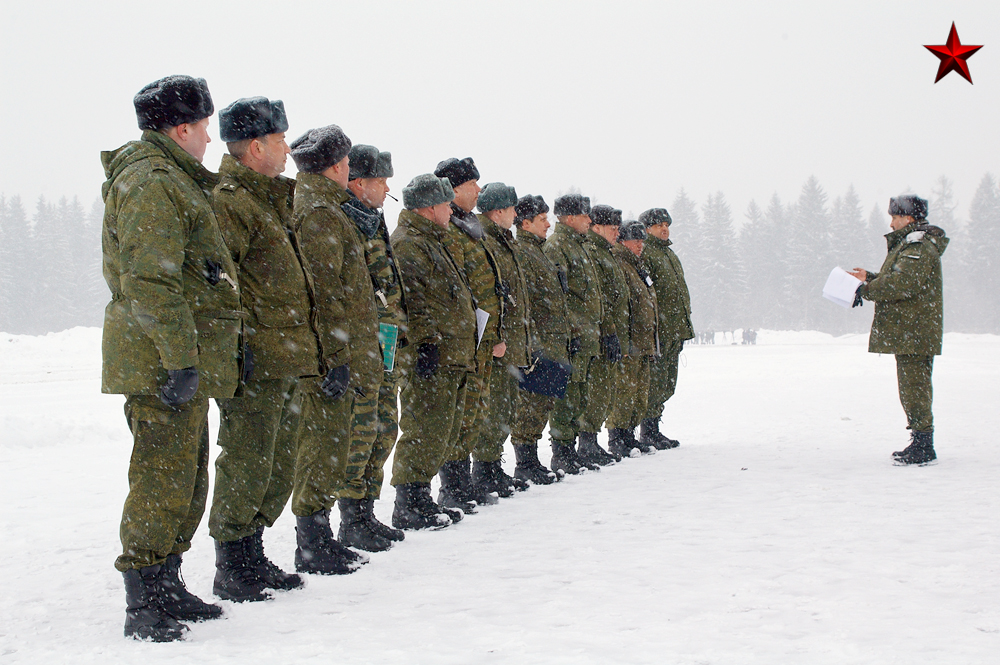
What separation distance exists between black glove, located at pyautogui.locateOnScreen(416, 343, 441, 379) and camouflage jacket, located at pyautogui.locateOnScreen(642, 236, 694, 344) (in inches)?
184

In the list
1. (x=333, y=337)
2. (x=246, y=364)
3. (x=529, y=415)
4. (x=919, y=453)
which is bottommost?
(x=919, y=453)

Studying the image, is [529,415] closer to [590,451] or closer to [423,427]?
[590,451]

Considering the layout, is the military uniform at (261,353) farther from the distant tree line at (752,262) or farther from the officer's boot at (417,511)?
the distant tree line at (752,262)

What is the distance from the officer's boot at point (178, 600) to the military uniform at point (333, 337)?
82 cm

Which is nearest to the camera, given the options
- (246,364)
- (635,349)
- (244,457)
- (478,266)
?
(246,364)

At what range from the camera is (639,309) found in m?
8.80

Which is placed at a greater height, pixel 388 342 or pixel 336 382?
pixel 388 342

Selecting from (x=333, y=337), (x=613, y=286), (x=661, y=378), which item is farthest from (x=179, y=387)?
(x=661, y=378)

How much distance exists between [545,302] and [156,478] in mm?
4547

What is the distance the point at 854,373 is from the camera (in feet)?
58.9

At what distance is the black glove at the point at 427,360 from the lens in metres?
5.40

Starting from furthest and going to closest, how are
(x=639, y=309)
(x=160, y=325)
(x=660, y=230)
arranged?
(x=660, y=230) → (x=639, y=309) → (x=160, y=325)

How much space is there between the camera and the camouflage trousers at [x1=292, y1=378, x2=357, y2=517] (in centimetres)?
437

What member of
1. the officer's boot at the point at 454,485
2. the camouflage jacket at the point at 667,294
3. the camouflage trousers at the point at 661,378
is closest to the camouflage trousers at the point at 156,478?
the officer's boot at the point at 454,485
